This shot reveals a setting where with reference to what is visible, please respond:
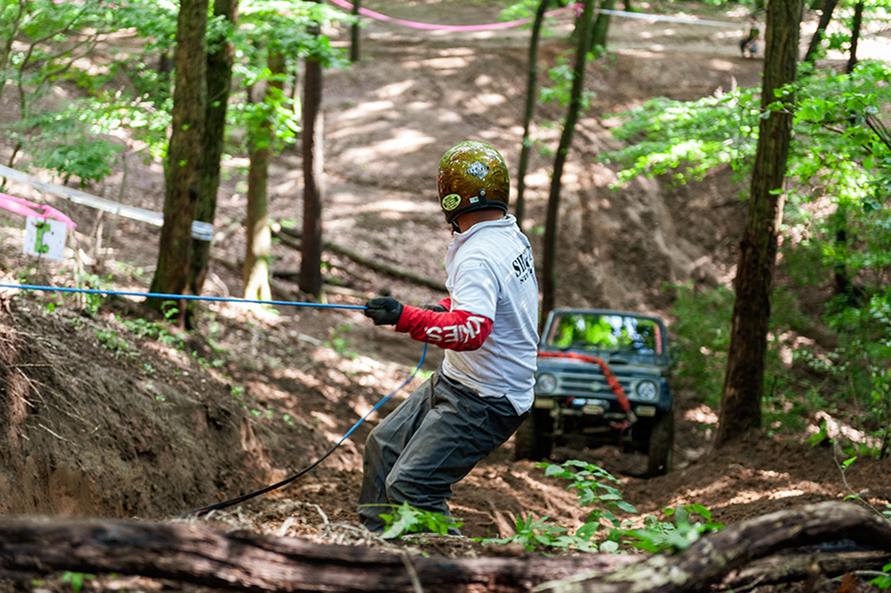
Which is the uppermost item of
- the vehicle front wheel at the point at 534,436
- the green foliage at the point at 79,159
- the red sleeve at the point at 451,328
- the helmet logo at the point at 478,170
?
the green foliage at the point at 79,159

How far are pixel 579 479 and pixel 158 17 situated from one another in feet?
23.2

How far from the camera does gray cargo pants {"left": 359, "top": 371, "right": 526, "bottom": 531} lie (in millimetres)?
3611

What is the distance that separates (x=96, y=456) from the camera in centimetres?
472

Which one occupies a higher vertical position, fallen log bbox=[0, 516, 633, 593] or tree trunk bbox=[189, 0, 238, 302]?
tree trunk bbox=[189, 0, 238, 302]

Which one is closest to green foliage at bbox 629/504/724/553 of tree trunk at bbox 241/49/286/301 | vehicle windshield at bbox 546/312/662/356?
vehicle windshield at bbox 546/312/662/356

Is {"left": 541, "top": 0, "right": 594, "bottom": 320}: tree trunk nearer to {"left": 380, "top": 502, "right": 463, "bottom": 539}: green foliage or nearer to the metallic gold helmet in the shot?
the metallic gold helmet

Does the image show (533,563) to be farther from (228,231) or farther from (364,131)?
(364,131)

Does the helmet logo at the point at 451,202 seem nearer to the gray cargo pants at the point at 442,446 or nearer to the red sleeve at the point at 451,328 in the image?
the red sleeve at the point at 451,328

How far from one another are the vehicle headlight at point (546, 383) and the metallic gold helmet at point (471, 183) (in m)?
5.06

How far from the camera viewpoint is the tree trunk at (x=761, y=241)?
742 cm

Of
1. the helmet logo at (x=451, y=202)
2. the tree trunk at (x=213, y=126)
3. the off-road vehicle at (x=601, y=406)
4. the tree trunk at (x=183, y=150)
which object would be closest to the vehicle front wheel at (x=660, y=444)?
the off-road vehicle at (x=601, y=406)

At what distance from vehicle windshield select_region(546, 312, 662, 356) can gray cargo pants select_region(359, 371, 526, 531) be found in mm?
6005

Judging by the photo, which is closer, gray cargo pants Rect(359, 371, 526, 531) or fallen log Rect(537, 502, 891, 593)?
fallen log Rect(537, 502, 891, 593)

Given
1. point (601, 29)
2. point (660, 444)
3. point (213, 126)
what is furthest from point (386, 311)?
point (601, 29)
